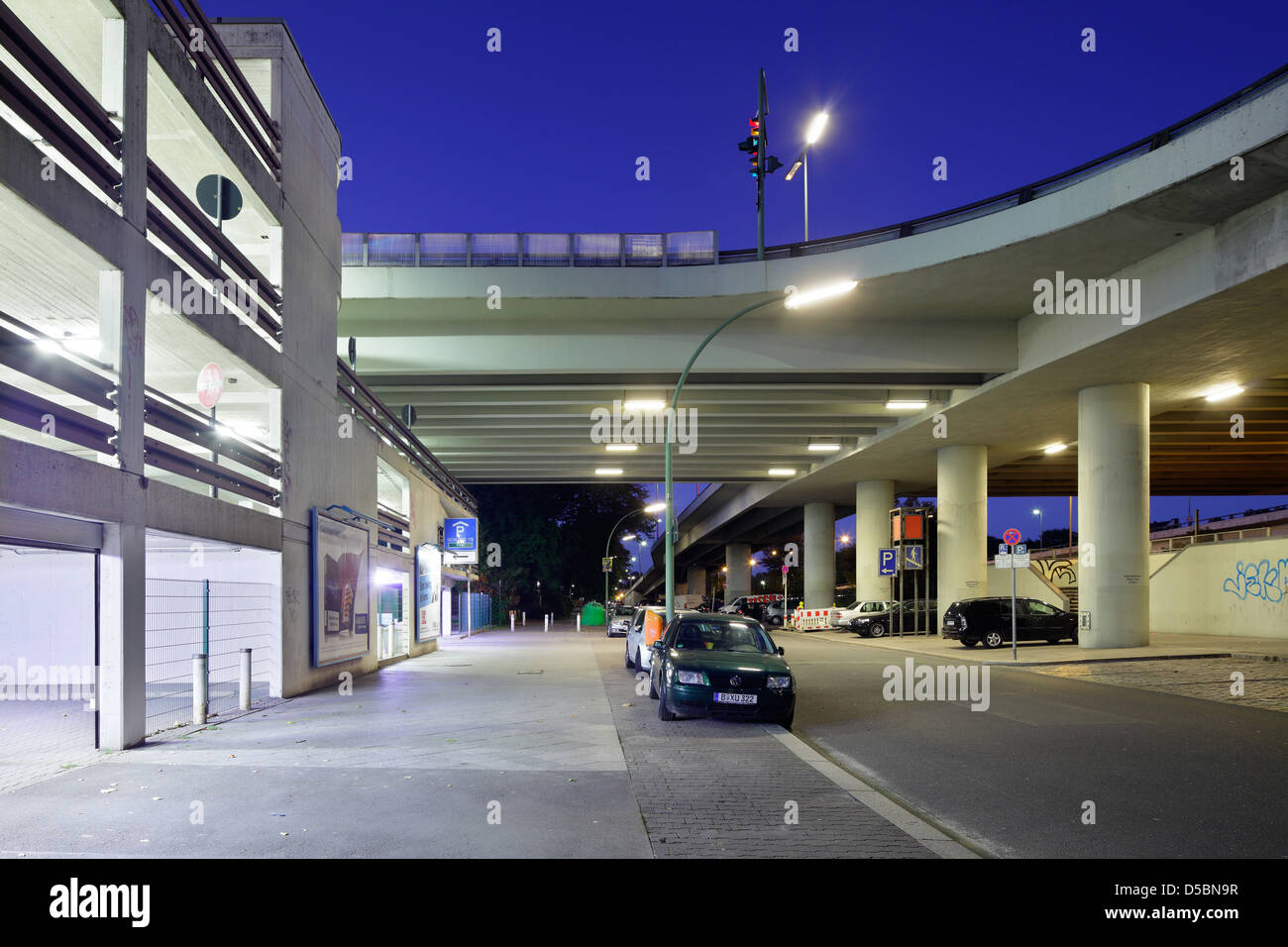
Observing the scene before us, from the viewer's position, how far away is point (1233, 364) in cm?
2159

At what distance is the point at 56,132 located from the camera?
27.7 feet

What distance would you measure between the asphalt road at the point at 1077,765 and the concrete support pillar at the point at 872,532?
26970 millimetres

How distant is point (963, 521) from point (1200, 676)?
1628cm

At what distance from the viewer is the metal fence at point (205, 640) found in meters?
11.8

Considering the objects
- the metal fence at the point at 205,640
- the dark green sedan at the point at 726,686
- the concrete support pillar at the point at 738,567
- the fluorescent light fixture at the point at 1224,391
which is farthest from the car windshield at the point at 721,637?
the concrete support pillar at the point at 738,567

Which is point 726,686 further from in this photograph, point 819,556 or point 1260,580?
point 819,556

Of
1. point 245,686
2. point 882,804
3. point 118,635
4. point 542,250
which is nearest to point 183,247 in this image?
point 118,635

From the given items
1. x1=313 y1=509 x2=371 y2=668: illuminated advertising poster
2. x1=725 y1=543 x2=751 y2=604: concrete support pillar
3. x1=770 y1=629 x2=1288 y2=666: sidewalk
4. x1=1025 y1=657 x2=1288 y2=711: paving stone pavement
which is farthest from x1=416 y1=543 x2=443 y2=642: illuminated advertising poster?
x1=725 y1=543 x2=751 y2=604: concrete support pillar

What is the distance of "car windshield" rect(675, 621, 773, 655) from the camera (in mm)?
12812

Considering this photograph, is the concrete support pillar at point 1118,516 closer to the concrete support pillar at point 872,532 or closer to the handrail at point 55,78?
the concrete support pillar at point 872,532

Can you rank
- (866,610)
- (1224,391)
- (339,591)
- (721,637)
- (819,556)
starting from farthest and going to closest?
(819,556) < (866,610) < (1224,391) < (339,591) < (721,637)

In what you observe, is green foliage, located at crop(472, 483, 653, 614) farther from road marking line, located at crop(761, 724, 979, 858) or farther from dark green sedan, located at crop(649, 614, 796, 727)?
road marking line, located at crop(761, 724, 979, 858)
